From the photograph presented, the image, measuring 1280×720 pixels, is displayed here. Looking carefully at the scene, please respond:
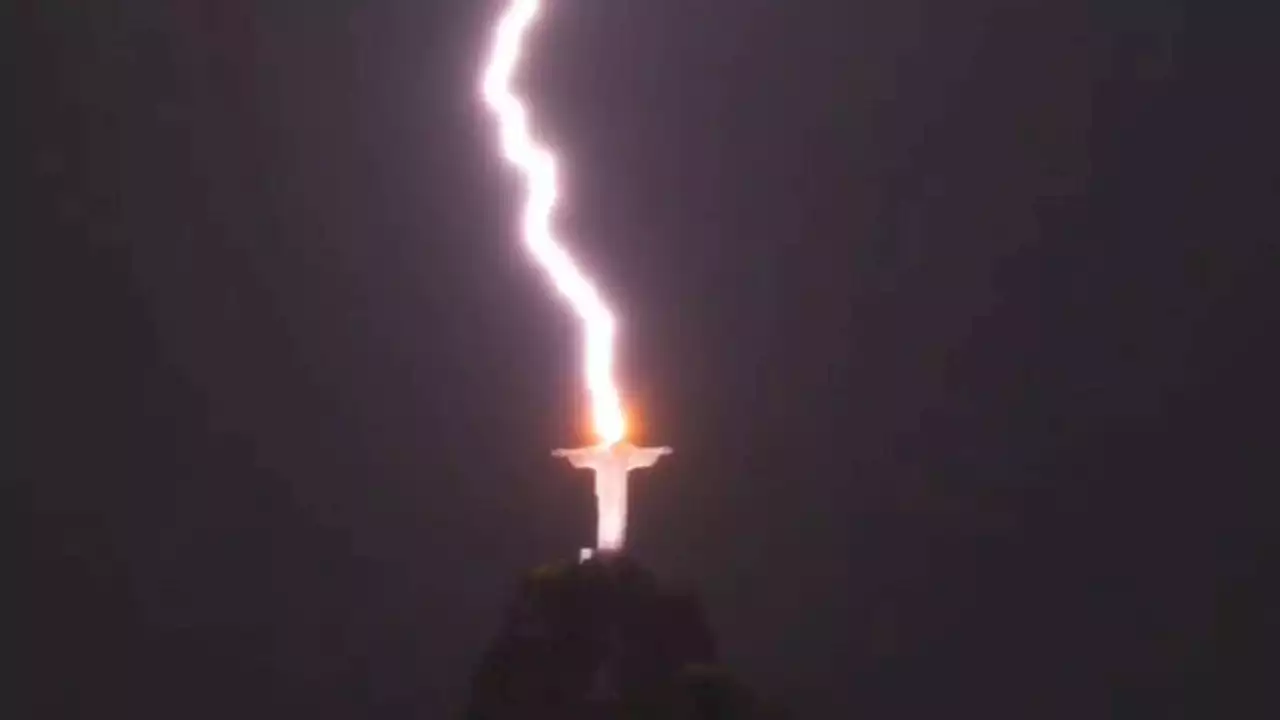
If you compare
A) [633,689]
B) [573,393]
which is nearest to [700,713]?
[633,689]

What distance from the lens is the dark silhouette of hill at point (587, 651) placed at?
3375 millimetres

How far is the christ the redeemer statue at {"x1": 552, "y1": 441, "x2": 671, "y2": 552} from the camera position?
3.52 meters

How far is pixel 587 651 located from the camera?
11.1 ft

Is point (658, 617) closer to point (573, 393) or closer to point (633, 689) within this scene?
point (633, 689)

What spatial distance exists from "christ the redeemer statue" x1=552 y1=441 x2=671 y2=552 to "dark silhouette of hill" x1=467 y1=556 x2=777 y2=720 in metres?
0.11

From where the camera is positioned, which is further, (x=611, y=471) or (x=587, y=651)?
(x=611, y=471)

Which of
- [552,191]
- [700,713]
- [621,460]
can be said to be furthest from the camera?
[552,191]

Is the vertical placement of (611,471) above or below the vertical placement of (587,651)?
above

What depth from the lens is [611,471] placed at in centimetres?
354

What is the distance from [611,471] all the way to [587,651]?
397 millimetres

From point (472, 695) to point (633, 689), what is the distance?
0.35 meters

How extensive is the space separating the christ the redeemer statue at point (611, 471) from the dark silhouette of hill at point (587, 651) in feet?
0.37

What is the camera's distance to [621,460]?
3.53 metres

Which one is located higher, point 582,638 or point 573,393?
point 573,393
